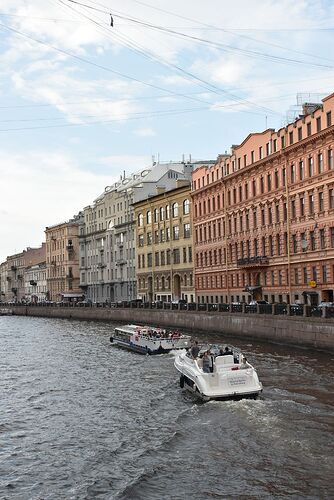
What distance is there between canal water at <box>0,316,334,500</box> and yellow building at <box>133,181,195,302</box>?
46.4 m

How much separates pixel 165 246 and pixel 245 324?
127 feet

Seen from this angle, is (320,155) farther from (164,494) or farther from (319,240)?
(164,494)

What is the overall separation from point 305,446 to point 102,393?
37.2ft

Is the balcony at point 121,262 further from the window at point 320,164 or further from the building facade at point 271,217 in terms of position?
the window at point 320,164

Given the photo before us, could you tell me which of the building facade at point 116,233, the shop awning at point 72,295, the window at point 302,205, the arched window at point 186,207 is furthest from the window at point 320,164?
the shop awning at point 72,295

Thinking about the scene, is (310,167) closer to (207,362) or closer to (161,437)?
(207,362)

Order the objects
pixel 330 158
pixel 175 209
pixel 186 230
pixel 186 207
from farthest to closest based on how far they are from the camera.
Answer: pixel 175 209, pixel 186 230, pixel 186 207, pixel 330 158

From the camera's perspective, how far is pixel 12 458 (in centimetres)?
1762

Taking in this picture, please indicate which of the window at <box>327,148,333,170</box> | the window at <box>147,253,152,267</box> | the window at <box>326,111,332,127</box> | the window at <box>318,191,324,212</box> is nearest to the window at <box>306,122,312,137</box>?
the window at <box>326,111,332,127</box>

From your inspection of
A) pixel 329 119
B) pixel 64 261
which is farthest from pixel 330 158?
pixel 64 261

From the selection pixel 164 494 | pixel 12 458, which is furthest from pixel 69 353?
pixel 164 494

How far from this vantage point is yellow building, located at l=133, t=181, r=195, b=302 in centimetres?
7844

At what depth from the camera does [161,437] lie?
61.7ft

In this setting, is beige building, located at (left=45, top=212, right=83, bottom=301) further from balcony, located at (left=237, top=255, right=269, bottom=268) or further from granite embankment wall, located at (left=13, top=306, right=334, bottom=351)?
balcony, located at (left=237, top=255, right=269, bottom=268)
